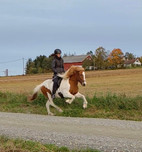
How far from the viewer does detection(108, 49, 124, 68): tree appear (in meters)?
102

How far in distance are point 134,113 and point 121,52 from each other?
331ft

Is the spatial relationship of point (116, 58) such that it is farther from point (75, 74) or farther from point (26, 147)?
point (26, 147)

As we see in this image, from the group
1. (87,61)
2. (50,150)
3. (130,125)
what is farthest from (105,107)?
(87,61)

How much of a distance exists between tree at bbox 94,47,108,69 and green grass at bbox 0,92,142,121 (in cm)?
8090

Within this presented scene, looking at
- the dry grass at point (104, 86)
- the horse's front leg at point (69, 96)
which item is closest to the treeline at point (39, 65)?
the dry grass at point (104, 86)

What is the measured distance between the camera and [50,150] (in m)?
5.83

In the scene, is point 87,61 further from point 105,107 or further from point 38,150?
point 38,150

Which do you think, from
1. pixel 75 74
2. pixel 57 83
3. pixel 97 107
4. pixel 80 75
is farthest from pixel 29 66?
pixel 80 75

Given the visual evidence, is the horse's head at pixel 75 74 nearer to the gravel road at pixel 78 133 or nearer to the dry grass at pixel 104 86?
the gravel road at pixel 78 133

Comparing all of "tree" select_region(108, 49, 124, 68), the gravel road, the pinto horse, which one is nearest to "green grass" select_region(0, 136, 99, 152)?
the gravel road

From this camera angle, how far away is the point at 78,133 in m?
7.32

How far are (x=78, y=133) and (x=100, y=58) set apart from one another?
90.0 metres

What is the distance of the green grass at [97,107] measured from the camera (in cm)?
1086

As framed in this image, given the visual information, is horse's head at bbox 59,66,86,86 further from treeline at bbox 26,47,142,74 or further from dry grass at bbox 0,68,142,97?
treeline at bbox 26,47,142,74
